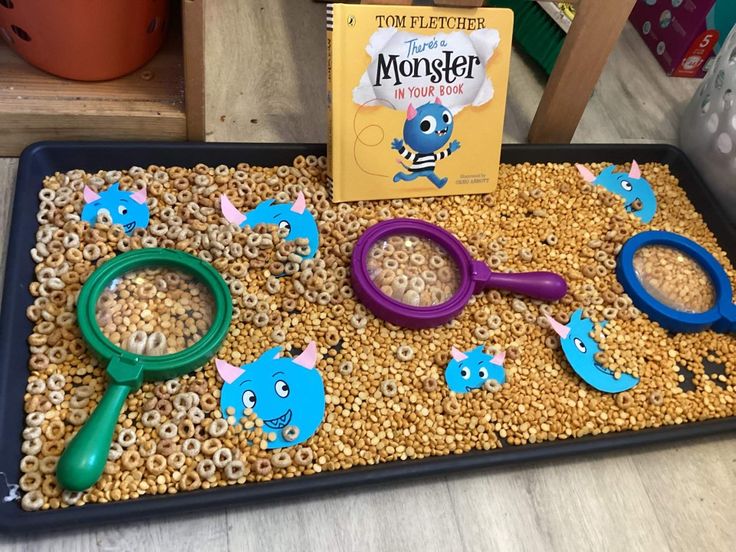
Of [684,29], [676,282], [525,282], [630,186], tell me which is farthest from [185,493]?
[684,29]

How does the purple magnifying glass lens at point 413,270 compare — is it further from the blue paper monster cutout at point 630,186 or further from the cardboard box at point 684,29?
the cardboard box at point 684,29

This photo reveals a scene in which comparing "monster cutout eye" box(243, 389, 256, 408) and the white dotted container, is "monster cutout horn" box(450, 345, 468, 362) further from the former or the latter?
the white dotted container

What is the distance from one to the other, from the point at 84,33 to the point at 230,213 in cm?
33

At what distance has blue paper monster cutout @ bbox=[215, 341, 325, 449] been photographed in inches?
32.4

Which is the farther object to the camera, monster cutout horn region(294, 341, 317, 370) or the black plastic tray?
monster cutout horn region(294, 341, 317, 370)

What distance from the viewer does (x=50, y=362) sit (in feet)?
2.68

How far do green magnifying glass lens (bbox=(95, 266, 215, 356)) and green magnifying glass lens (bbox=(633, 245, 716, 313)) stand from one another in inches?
26.0

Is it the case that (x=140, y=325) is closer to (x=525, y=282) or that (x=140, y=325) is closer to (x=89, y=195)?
(x=89, y=195)

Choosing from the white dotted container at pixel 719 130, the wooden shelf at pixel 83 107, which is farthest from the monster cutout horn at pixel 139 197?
the white dotted container at pixel 719 130

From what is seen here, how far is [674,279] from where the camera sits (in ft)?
3.42

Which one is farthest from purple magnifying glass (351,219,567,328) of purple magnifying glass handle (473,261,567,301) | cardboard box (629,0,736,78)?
cardboard box (629,0,736,78)

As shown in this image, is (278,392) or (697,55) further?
(697,55)

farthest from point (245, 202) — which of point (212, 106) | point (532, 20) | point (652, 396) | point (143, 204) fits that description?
point (532, 20)

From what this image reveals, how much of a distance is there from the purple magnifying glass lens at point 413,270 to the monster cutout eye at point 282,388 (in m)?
0.18
